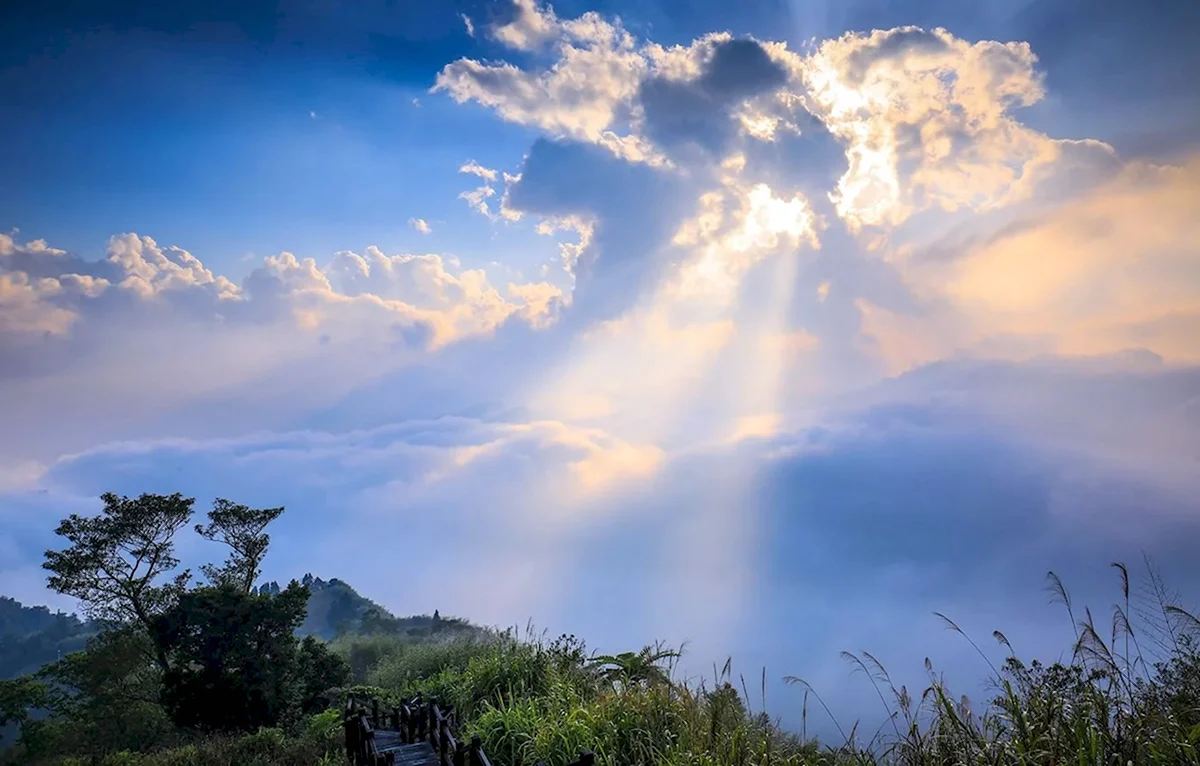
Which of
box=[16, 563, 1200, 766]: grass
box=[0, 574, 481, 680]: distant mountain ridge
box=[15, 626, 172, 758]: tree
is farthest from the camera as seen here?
box=[0, 574, 481, 680]: distant mountain ridge

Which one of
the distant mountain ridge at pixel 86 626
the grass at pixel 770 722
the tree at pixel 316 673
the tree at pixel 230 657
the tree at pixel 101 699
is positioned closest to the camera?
the grass at pixel 770 722

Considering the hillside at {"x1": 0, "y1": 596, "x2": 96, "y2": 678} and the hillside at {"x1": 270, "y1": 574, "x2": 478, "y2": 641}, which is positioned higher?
the hillside at {"x1": 270, "y1": 574, "x2": 478, "y2": 641}

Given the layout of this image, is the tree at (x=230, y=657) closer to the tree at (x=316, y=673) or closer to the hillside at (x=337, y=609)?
the tree at (x=316, y=673)

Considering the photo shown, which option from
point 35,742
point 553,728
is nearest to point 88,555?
point 35,742

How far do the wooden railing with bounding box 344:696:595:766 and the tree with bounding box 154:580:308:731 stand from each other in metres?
11.3

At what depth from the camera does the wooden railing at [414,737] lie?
6.91m

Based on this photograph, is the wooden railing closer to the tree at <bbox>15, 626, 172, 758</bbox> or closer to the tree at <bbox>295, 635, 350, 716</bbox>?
the tree at <bbox>295, 635, 350, 716</bbox>

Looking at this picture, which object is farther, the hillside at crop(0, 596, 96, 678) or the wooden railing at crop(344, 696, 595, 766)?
the hillside at crop(0, 596, 96, 678)

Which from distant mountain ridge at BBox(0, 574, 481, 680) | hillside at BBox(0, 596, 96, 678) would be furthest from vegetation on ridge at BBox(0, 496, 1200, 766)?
hillside at BBox(0, 596, 96, 678)

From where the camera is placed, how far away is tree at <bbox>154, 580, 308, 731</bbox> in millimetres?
20000

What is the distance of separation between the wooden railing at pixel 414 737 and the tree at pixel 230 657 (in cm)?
1133

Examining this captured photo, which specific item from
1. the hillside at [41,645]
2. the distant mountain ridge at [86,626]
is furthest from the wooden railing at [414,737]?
the hillside at [41,645]

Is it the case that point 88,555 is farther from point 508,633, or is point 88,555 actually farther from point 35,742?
point 508,633

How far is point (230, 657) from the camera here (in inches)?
818
